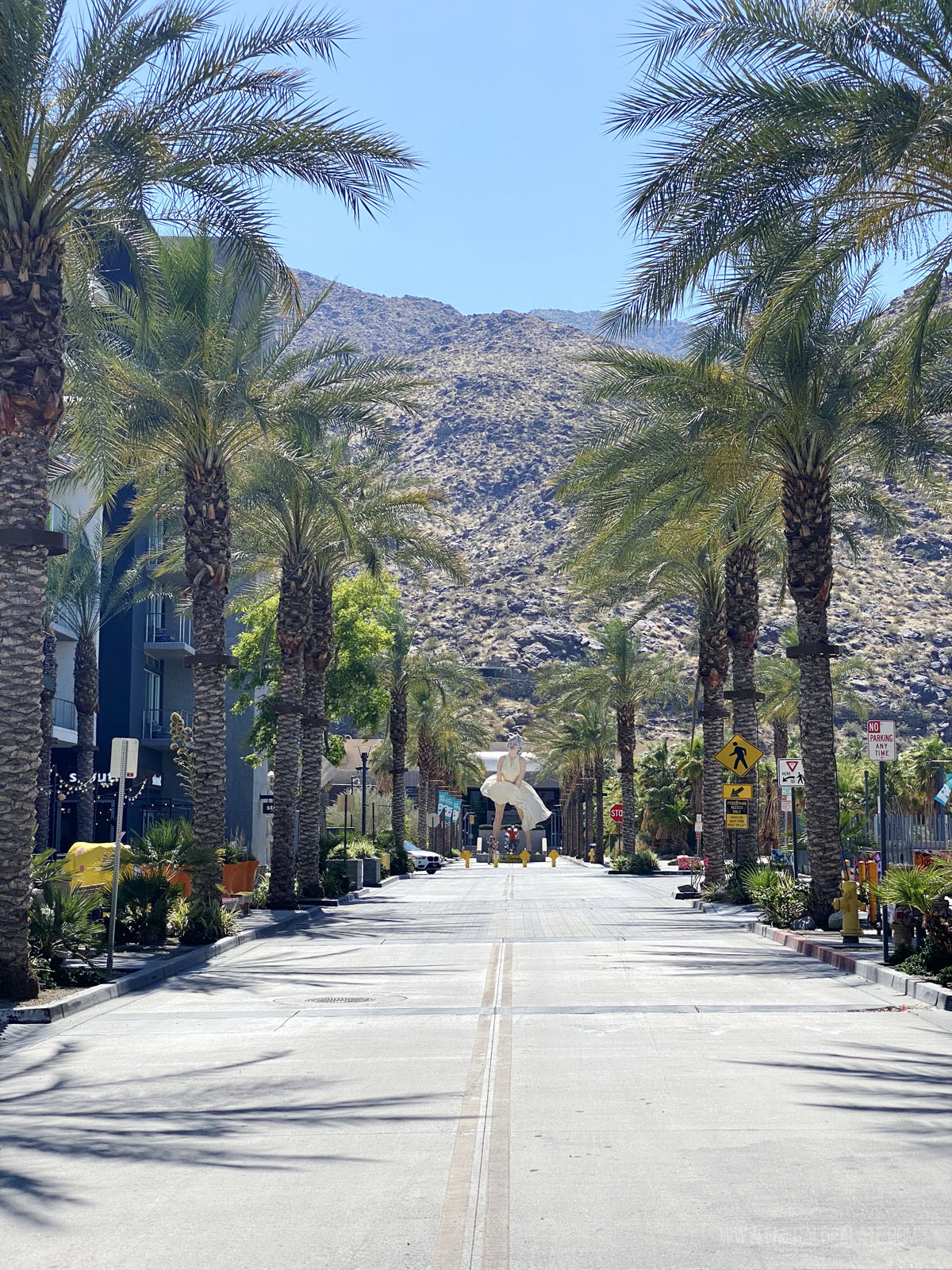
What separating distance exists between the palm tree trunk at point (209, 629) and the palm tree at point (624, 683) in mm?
35113

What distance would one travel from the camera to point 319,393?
2691 centimetres

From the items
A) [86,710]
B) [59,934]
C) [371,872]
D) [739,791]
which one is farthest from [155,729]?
[59,934]

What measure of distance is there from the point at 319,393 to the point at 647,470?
20.0ft

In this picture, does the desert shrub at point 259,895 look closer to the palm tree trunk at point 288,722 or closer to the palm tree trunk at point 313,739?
the palm tree trunk at point 288,722

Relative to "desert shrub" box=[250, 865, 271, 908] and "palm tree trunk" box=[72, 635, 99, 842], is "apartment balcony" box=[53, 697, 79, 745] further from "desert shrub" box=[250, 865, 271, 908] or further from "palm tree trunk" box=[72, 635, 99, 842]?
"desert shrub" box=[250, 865, 271, 908]

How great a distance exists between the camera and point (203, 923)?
2228 cm

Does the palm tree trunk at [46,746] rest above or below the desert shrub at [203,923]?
above

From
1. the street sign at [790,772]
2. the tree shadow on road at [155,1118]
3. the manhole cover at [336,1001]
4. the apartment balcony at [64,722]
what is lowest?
the manhole cover at [336,1001]

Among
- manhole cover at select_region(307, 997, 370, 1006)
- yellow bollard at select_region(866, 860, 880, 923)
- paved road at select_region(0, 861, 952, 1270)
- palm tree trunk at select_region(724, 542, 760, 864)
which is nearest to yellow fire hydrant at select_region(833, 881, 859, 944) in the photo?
yellow bollard at select_region(866, 860, 880, 923)

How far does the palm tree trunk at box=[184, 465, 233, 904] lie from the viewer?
79.7 feet

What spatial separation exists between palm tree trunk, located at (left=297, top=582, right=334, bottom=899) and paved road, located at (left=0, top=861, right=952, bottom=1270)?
696 inches

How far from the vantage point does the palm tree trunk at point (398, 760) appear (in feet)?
195

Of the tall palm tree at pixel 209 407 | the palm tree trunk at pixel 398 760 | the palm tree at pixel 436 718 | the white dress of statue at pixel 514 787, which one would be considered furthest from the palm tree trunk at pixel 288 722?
the white dress of statue at pixel 514 787

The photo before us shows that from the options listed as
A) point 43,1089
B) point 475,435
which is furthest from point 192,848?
point 475,435
